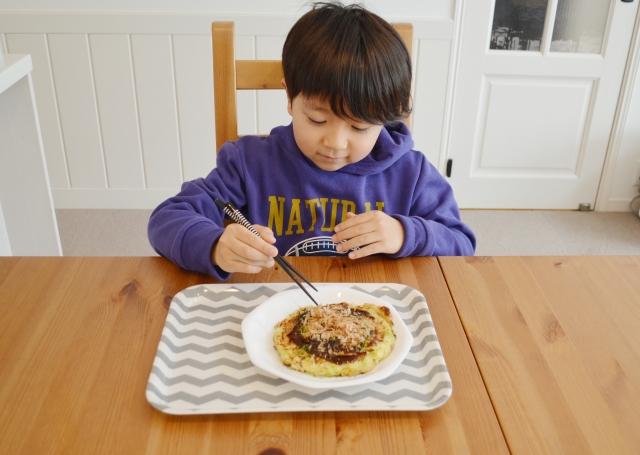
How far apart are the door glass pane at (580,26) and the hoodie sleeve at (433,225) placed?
1.64 m

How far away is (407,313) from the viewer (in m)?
0.82

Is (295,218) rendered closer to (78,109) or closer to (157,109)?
(157,109)

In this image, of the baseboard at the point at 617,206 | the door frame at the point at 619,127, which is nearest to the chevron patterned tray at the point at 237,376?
the door frame at the point at 619,127

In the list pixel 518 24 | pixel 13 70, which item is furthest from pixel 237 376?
pixel 518 24

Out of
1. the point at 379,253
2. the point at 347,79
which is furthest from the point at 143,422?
the point at 347,79

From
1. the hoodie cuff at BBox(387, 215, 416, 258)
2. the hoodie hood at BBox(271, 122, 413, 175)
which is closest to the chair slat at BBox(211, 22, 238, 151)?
the hoodie hood at BBox(271, 122, 413, 175)

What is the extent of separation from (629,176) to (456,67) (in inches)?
39.3

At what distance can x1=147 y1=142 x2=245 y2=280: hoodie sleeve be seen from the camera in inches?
35.2

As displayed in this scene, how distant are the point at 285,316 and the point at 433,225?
1.21ft

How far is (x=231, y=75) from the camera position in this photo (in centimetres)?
115

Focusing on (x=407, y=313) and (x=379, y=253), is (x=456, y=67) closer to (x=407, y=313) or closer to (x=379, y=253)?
(x=379, y=253)

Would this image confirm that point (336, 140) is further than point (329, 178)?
No

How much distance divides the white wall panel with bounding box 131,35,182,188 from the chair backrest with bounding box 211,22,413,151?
4.33 ft

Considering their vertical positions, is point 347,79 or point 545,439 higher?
point 347,79
